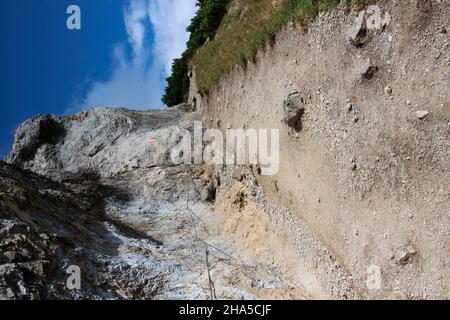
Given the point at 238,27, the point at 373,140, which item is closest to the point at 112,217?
the point at 238,27

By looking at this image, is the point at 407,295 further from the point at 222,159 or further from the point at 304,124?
the point at 222,159

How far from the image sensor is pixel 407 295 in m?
10.7

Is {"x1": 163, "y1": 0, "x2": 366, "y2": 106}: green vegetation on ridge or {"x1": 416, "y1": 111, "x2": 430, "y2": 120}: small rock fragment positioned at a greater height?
{"x1": 163, "y1": 0, "x2": 366, "y2": 106}: green vegetation on ridge

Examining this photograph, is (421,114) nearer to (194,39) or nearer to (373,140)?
(373,140)

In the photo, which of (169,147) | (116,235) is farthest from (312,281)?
(169,147)
